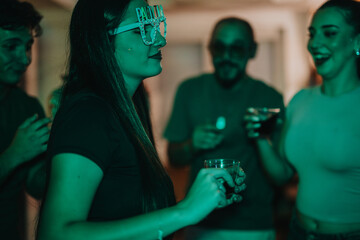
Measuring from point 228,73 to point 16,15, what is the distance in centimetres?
146

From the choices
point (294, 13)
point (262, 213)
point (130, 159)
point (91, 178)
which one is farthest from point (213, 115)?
point (294, 13)

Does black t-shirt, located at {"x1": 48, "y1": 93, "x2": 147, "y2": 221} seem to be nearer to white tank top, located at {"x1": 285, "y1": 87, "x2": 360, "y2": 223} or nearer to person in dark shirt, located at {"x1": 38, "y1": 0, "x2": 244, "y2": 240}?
person in dark shirt, located at {"x1": 38, "y1": 0, "x2": 244, "y2": 240}

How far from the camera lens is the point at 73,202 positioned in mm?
985

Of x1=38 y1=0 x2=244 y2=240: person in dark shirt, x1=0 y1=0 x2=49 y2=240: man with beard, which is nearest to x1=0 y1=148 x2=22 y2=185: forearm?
x1=0 y1=0 x2=49 y2=240: man with beard

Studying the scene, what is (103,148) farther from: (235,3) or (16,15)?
(235,3)

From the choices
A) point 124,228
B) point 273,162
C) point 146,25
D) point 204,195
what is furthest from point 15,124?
point 273,162

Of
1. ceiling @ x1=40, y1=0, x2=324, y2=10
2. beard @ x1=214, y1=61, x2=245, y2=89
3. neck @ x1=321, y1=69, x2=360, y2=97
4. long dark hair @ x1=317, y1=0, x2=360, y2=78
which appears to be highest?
ceiling @ x1=40, y1=0, x2=324, y2=10

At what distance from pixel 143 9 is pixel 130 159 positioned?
0.62 m

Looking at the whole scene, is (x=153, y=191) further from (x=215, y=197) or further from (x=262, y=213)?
(x=262, y=213)

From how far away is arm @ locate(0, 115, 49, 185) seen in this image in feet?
5.22

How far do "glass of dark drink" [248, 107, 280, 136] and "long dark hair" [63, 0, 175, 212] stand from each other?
0.85 meters

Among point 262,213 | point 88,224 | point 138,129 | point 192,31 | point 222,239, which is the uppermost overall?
point 192,31

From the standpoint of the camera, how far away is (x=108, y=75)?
48.8 inches

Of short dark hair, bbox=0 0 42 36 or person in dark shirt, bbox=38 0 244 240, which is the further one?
short dark hair, bbox=0 0 42 36
